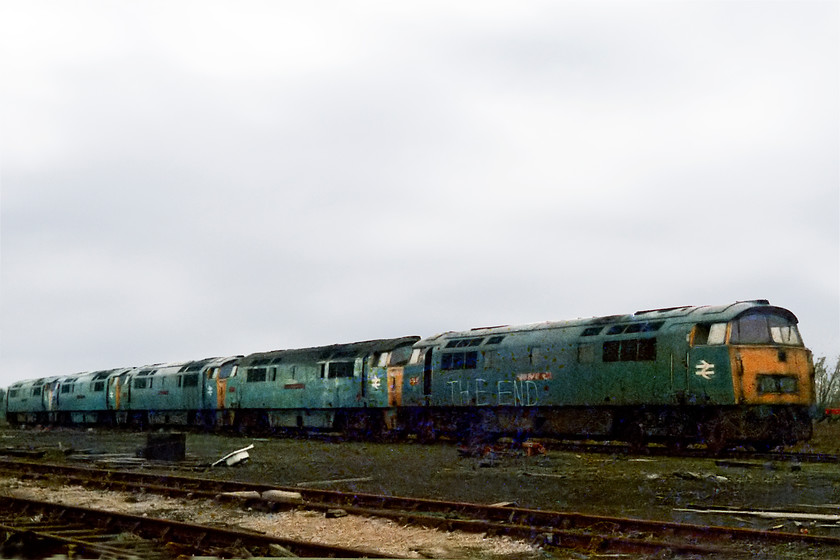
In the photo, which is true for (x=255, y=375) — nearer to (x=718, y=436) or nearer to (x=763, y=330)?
(x=718, y=436)

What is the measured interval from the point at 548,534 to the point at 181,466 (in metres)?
12.8

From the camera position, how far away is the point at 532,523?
10938mm

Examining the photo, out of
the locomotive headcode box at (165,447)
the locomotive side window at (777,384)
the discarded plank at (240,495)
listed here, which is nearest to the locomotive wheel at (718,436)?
the locomotive side window at (777,384)

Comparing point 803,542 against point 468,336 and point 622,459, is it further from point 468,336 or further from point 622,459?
point 468,336

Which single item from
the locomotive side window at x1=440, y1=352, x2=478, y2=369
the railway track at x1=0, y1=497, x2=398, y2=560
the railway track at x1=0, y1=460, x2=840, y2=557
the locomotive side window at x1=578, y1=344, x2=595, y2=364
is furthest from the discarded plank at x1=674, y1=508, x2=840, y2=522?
the locomotive side window at x1=440, y1=352, x2=478, y2=369

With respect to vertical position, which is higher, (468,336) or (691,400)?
(468,336)

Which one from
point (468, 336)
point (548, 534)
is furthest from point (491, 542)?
point (468, 336)

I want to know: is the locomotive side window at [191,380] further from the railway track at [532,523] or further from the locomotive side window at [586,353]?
the railway track at [532,523]

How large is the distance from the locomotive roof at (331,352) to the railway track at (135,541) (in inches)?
727

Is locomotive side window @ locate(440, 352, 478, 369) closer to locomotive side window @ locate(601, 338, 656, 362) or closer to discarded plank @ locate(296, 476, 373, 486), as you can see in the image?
locomotive side window @ locate(601, 338, 656, 362)

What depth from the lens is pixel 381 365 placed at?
96.4 feet

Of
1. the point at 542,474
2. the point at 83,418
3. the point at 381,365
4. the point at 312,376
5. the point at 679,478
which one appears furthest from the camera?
the point at 83,418

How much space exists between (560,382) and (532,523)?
485 inches

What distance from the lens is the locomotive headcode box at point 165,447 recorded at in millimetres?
22169
